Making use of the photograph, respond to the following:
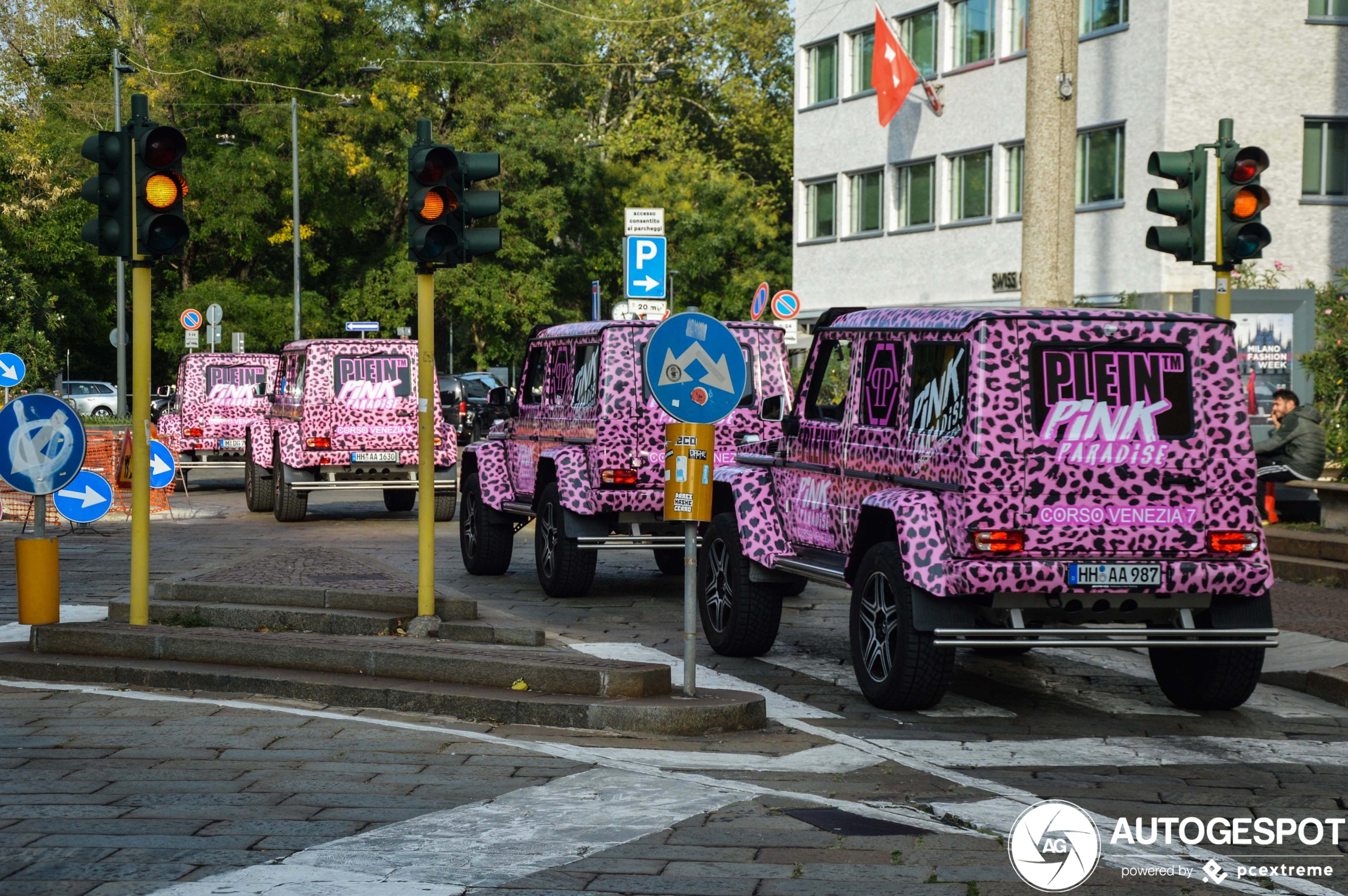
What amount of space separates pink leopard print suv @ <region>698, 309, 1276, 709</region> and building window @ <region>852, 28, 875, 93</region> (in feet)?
111

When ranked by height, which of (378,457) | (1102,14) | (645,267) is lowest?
(378,457)

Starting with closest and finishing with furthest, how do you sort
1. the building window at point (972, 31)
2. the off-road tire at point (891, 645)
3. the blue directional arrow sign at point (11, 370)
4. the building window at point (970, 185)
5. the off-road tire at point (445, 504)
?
the off-road tire at point (891, 645) < the off-road tire at point (445, 504) < the blue directional arrow sign at point (11, 370) < the building window at point (972, 31) < the building window at point (970, 185)

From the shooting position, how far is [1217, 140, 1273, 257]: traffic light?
1222 cm

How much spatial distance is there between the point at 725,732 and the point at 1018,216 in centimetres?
2905

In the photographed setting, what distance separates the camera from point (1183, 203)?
40.9 feet

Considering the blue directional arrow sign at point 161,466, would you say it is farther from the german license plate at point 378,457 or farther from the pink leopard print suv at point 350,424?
the german license plate at point 378,457

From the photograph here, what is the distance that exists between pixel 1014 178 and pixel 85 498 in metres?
26.7

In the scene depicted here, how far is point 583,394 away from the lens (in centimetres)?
1454

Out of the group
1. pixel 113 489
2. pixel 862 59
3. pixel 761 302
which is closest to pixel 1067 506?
pixel 113 489

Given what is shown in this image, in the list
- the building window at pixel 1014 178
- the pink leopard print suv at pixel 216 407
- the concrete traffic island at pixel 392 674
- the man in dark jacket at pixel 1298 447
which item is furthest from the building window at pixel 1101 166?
the concrete traffic island at pixel 392 674

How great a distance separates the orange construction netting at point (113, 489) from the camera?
22.9 metres

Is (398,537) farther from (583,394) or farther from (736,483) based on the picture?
(736,483)

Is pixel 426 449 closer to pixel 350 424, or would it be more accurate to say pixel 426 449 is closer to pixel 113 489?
pixel 350 424

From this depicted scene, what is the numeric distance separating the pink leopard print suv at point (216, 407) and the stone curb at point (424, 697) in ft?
56.7
